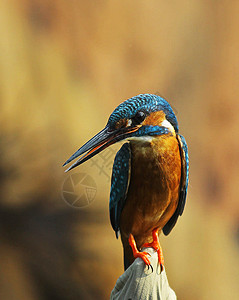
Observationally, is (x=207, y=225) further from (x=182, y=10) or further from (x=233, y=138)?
(x=182, y=10)

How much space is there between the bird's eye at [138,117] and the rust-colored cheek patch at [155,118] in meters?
0.01

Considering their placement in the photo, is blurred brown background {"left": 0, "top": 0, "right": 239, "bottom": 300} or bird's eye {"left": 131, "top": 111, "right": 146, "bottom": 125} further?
blurred brown background {"left": 0, "top": 0, "right": 239, "bottom": 300}

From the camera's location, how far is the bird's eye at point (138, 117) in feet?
3.11

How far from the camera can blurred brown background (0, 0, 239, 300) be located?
1.56m

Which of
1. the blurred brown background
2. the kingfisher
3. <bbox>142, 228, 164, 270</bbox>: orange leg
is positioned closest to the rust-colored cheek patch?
the kingfisher

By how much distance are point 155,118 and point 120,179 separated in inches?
7.5

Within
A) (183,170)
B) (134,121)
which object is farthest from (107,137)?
(183,170)

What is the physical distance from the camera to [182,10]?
64.7 inches

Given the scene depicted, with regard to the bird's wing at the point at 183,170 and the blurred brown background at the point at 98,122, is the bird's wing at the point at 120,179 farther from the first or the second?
the blurred brown background at the point at 98,122

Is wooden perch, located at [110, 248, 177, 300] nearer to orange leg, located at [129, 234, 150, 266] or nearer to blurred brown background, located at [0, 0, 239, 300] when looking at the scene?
orange leg, located at [129, 234, 150, 266]

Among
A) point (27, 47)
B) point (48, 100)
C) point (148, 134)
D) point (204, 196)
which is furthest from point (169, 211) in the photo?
point (27, 47)

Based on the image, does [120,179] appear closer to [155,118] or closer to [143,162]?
[143,162]

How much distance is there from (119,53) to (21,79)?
42 centimetres

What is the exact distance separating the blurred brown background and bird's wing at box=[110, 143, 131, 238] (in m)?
0.57
